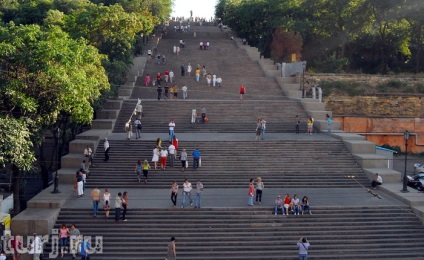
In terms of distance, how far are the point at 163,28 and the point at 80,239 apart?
1976 inches

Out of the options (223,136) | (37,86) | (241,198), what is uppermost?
(37,86)

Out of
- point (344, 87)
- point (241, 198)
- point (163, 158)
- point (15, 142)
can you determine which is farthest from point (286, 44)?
point (15, 142)

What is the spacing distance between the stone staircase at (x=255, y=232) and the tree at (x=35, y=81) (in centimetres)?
478

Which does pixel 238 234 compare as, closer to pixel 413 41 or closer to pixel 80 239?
pixel 80 239

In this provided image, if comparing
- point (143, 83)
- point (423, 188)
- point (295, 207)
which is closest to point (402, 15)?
point (143, 83)

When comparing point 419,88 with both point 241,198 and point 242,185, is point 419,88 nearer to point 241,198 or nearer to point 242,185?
point 242,185

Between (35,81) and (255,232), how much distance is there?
11.2 metres

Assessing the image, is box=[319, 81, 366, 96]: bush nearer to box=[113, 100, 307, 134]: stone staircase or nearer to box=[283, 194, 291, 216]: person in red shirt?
box=[113, 100, 307, 134]: stone staircase

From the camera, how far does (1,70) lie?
97.8 ft

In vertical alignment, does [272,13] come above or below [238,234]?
above

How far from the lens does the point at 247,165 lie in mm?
33812

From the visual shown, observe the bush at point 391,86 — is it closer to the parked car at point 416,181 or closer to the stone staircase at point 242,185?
the stone staircase at point 242,185

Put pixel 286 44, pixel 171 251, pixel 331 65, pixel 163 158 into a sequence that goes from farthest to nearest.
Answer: pixel 331 65 < pixel 286 44 < pixel 163 158 < pixel 171 251

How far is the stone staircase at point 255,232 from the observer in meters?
25.2
